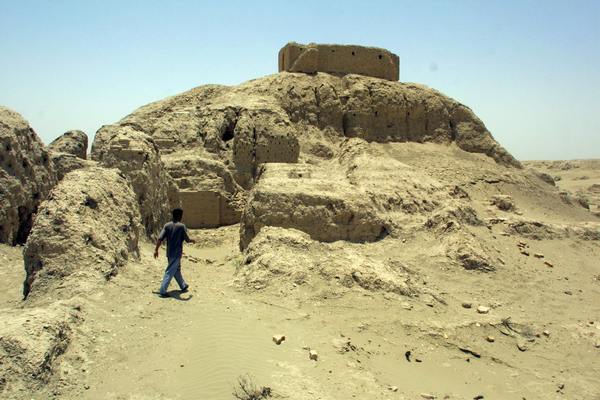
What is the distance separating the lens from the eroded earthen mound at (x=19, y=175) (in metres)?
9.64

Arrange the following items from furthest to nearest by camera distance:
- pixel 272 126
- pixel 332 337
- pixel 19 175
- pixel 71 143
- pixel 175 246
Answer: pixel 272 126 < pixel 71 143 < pixel 19 175 < pixel 175 246 < pixel 332 337

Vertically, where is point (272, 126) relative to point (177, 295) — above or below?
above

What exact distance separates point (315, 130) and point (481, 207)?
6741 mm

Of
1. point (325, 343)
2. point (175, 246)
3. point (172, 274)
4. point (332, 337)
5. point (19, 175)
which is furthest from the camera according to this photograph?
point (19, 175)

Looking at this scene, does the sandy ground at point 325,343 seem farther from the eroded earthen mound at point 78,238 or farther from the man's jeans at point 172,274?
the eroded earthen mound at point 78,238

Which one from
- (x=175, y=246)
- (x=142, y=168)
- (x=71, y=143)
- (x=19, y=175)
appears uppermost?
(x=71, y=143)

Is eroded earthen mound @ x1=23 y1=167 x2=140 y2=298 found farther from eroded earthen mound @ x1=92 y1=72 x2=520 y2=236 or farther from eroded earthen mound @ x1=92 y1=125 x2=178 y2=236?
eroded earthen mound @ x1=92 y1=72 x2=520 y2=236

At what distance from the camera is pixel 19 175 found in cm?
1004

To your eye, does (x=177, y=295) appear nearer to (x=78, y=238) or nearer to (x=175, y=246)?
(x=175, y=246)

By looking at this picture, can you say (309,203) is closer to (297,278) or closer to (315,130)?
(297,278)

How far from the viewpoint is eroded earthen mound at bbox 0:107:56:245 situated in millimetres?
9641

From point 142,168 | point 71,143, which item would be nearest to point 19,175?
point 142,168

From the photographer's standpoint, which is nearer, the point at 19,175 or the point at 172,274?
the point at 172,274

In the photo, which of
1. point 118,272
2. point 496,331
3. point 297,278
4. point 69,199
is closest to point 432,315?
point 496,331
